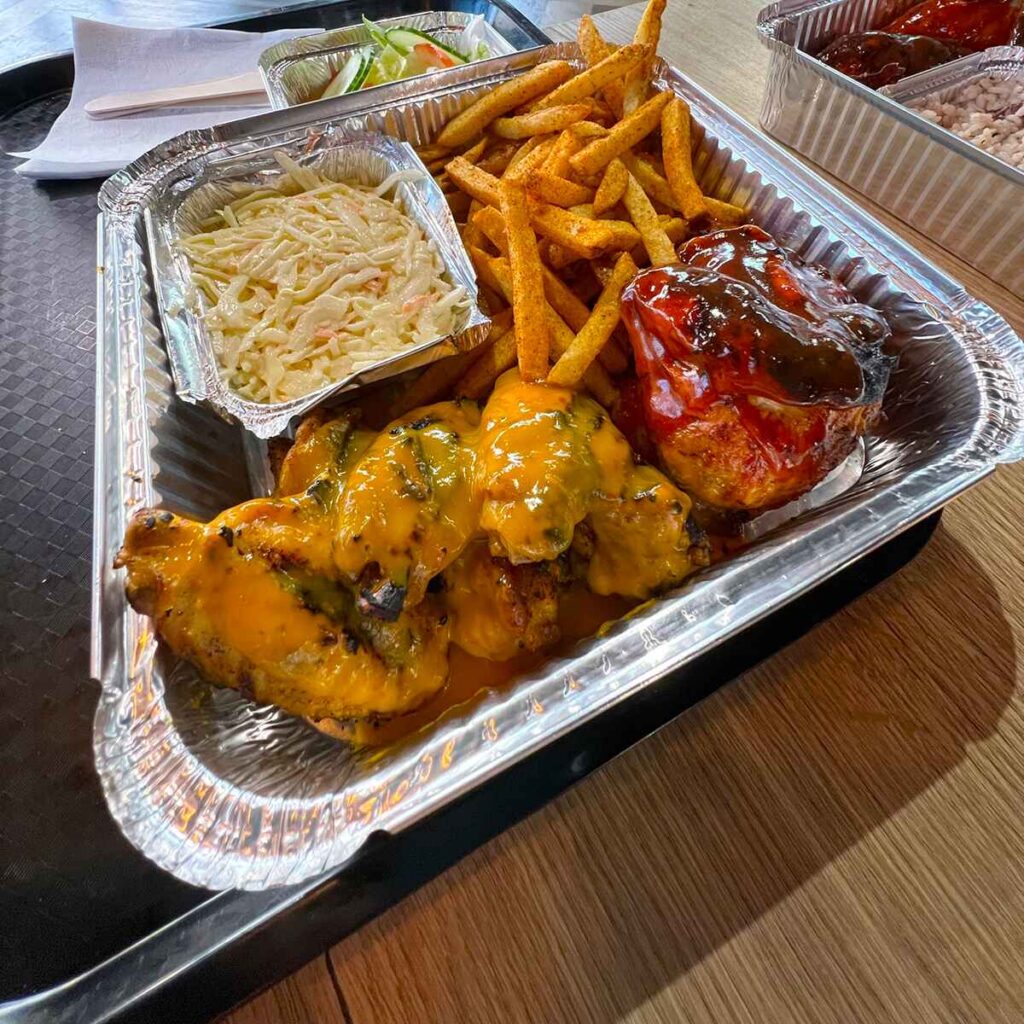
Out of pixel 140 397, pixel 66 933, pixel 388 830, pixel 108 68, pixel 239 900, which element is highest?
pixel 108 68

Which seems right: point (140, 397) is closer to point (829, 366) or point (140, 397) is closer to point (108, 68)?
point (829, 366)

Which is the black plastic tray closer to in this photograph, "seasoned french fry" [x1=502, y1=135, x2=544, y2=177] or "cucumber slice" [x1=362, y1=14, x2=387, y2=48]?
"seasoned french fry" [x1=502, y1=135, x2=544, y2=177]

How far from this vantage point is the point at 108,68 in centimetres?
288

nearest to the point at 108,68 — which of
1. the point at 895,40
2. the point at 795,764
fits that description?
the point at 895,40

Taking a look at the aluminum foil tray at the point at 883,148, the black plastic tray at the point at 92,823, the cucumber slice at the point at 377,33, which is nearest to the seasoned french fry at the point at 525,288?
the black plastic tray at the point at 92,823

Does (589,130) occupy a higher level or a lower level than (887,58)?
lower

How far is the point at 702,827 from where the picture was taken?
1232 mm

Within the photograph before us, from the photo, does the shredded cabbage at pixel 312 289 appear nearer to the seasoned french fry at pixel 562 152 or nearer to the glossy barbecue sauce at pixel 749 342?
the seasoned french fry at pixel 562 152

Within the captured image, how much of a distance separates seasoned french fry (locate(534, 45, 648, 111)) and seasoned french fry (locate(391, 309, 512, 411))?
0.80m

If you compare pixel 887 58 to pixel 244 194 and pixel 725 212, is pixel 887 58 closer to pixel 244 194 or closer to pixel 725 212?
pixel 725 212

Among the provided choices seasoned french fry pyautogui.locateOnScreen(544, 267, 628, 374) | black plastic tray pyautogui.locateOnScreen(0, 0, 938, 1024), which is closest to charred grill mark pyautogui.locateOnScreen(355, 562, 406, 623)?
black plastic tray pyautogui.locateOnScreen(0, 0, 938, 1024)

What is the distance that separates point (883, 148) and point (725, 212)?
0.86 metres

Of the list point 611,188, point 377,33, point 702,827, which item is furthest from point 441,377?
point 377,33

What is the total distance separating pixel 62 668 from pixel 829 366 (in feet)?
5.60
